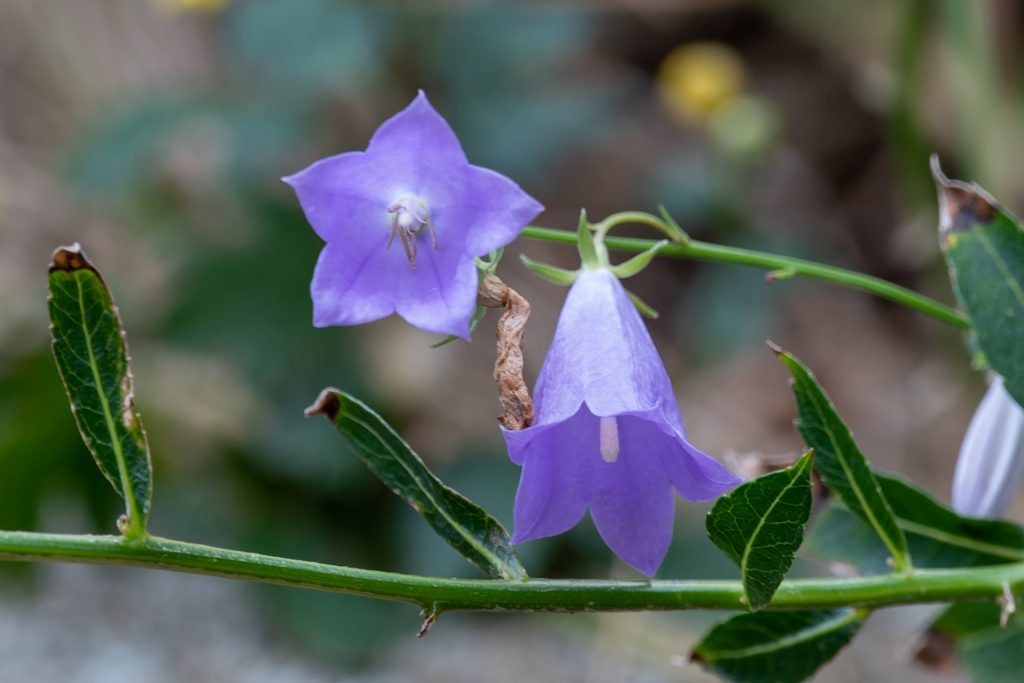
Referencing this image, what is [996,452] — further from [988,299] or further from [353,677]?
[353,677]

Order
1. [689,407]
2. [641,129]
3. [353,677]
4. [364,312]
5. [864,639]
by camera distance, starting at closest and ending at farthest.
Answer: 1. [364,312]
2. [353,677]
3. [864,639]
4. [689,407]
5. [641,129]

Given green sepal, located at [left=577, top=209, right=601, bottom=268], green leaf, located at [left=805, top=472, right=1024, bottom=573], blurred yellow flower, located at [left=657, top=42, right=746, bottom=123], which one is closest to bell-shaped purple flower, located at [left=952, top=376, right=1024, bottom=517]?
green leaf, located at [left=805, top=472, right=1024, bottom=573]

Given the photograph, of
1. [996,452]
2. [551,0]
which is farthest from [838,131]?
[996,452]

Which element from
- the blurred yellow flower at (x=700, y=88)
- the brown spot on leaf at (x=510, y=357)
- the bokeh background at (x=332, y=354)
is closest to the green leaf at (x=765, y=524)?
the brown spot on leaf at (x=510, y=357)

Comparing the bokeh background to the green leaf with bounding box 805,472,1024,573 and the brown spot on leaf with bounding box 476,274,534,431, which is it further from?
the brown spot on leaf with bounding box 476,274,534,431

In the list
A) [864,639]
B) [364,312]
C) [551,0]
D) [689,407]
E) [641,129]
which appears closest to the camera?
[364,312]

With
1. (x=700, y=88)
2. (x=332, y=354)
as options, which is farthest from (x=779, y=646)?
(x=700, y=88)
